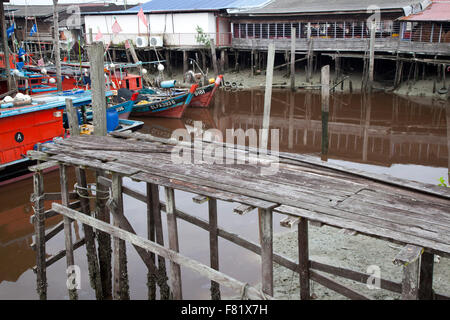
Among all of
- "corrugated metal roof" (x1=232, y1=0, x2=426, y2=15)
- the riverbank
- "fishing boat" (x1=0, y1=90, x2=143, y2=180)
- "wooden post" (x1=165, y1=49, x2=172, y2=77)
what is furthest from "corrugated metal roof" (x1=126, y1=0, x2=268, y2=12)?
"fishing boat" (x1=0, y1=90, x2=143, y2=180)

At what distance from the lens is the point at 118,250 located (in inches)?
277

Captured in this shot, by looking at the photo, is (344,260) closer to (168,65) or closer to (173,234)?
(173,234)

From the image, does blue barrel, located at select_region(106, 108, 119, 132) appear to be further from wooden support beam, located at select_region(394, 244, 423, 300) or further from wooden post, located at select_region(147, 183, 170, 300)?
wooden support beam, located at select_region(394, 244, 423, 300)

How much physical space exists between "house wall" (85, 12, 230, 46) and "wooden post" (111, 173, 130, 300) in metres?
26.9

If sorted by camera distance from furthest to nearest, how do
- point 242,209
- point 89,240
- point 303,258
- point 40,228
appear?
1. point 89,240
2. point 40,228
3. point 303,258
4. point 242,209

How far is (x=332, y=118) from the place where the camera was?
22156 millimetres

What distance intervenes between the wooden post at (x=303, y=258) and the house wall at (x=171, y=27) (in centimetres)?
2766

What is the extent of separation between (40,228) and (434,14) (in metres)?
23.7

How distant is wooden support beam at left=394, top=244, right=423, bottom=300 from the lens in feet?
13.8

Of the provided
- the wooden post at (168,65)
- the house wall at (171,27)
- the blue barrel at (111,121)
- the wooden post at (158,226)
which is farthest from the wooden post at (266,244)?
the wooden post at (168,65)

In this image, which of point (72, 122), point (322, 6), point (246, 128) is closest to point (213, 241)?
point (72, 122)

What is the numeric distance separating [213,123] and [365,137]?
7.57m

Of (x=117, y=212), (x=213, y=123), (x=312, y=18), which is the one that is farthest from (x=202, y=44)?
(x=117, y=212)

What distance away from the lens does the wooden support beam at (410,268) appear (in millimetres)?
4196
